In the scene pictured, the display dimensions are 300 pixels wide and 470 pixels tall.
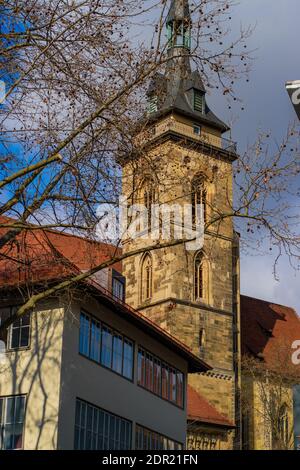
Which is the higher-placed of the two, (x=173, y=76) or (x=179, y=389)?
(x=173, y=76)

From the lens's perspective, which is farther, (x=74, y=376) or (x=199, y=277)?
(x=199, y=277)

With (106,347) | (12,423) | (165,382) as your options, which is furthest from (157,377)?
(12,423)

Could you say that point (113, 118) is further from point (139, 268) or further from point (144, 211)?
point (139, 268)

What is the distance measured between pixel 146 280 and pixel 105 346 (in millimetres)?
24719

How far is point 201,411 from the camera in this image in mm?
44812

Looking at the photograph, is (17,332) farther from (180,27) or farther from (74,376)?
(180,27)

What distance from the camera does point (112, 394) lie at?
26.2m

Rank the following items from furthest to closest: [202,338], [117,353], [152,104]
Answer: [202,338]
[117,353]
[152,104]

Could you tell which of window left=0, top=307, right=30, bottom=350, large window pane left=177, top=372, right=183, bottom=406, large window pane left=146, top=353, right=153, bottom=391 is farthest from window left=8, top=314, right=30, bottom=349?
large window pane left=177, top=372, right=183, bottom=406

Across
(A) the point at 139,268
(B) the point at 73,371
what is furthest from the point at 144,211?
(A) the point at 139,268

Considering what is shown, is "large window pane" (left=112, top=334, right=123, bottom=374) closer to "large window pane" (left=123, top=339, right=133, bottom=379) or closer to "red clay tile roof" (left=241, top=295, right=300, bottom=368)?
"large window pane" (left=123, top=339, right=133, bottom=379)

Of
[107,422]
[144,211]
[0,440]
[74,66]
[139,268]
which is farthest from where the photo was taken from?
[139,268]

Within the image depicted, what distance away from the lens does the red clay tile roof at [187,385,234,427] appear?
4344cm

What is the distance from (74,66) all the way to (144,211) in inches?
95.9
